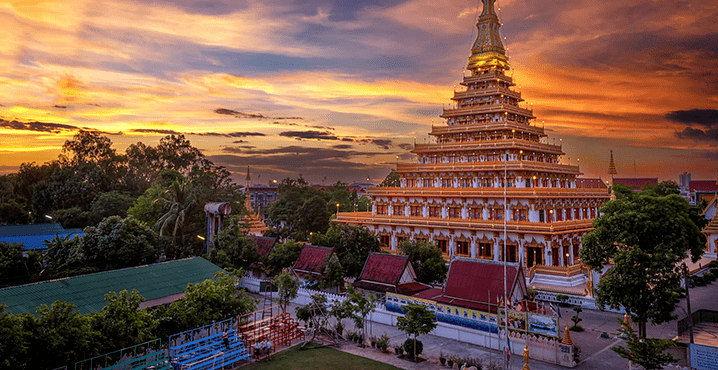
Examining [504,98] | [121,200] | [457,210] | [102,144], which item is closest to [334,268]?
[457,210]

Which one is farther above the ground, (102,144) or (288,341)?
(102,144)

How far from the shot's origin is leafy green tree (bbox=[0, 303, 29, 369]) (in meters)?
15.5

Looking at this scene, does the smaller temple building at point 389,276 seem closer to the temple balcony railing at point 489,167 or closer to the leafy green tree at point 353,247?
the leafy green tree at point 353,247

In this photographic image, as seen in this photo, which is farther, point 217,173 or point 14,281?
point 217,173

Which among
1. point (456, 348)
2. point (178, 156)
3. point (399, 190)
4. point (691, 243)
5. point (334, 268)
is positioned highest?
point (178, 156)

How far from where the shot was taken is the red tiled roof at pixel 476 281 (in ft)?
89.5

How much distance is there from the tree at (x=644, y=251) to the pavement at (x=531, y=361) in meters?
2.68

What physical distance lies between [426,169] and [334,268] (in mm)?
22977

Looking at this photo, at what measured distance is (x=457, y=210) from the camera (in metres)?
50.7

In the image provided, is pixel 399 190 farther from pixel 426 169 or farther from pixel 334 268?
pixel 334 268

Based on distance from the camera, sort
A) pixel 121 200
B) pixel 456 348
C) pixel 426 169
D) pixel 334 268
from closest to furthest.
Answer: pixel 456 348 < pixel 334 268 < pixel 426 169 < pixel 121 200

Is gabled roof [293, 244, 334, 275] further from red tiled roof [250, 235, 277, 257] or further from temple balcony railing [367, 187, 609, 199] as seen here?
temple balcony railing [367, 187, 609, 199]

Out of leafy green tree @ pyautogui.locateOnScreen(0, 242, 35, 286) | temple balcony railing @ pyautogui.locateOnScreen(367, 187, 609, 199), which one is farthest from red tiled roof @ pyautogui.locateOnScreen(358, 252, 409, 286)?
leafy green tree @ pyautogui.locateOnScreen(0, 242, 35, 286)

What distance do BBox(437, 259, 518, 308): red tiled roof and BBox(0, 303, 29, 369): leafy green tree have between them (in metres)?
21.1
